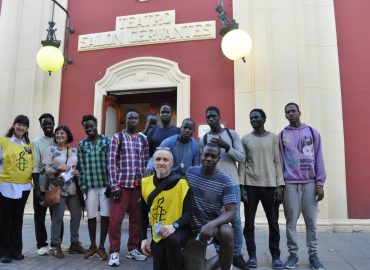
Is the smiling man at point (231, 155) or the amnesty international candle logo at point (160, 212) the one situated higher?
the smiling man at point (231, 155)

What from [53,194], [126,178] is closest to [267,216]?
[126,178]

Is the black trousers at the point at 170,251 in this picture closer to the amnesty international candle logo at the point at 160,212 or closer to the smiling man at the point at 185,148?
the amnesty international candle logo at the point at 160,212

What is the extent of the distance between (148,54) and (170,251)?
5187 millimetres

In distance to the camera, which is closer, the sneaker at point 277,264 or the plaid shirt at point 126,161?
the sneaker at point 277,264

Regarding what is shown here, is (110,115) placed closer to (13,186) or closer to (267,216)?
(13,186)

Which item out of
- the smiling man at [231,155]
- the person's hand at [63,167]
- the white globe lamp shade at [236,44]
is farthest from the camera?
the white globe lamp shade at [236,44]

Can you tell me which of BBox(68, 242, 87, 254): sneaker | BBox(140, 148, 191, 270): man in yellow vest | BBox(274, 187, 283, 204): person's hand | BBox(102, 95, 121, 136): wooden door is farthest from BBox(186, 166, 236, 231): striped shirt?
BBox(102, 95, 121, 136): wooden door

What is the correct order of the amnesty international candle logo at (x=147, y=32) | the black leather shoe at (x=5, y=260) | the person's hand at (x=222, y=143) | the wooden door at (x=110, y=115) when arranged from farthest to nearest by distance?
the wooden door at (x=110, y=115) < the amnesty international candle logo at (x=147, y=32) < the black leather shoe at (x=5, y=260) < the person's hand at (x=222, y=143)

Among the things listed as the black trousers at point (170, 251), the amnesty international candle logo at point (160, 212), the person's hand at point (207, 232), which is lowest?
the black trousers at point (170, 251)

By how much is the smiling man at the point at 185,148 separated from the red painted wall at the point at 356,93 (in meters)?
3.56

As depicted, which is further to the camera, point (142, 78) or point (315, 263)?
point (142, 78)

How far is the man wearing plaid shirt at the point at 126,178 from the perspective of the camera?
4203mm

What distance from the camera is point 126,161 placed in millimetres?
4312

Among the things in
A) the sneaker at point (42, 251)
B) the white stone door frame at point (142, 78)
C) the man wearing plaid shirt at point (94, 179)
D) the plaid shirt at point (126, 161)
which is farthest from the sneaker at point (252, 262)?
the white stone door frame at point (142, 78)
